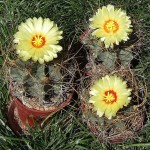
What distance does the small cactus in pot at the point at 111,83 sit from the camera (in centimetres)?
212

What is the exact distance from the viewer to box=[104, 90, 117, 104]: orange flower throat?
209cm

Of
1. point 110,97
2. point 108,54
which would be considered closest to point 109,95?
point 110,97

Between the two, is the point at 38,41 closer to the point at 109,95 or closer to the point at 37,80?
the point at 37,80

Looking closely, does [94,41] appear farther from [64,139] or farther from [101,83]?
[64,139]

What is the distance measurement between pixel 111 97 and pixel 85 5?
2.80 ft

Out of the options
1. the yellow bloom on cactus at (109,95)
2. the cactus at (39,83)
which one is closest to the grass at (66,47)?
the cactus at (39,83)

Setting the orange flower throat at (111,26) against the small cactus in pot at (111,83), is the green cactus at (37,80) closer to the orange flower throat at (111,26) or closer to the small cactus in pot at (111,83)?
the small cactus in pot at (111,83)

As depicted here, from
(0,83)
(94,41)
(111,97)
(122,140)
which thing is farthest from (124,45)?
(0,83)

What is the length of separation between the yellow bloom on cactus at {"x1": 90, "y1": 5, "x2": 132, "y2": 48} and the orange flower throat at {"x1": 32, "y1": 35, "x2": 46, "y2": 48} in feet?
0.89

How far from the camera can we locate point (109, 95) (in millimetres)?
2105

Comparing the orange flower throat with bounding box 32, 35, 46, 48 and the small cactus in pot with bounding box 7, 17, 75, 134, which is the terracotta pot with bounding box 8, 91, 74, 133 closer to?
the small cactus in pot with bounding box 7, 17, 75, 134

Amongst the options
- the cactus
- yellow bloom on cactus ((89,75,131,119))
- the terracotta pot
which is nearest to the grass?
the terracotta pot

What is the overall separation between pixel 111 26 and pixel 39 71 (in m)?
0.41

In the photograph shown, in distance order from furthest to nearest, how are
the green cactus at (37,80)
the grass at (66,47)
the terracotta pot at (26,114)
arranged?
the grass at (66,47), the terracotta pot at (26,114), the green cactus at (37,80)
